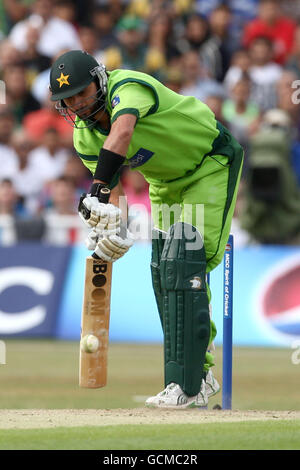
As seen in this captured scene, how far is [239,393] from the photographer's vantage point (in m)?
8.11

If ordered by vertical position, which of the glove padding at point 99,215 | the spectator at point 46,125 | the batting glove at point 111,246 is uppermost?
the spectator at point 46,125

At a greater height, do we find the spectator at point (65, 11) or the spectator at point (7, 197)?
the spectator at point (65, 11)

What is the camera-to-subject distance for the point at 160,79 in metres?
14.3

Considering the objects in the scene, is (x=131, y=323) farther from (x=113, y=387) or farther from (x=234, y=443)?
(x=234, y=443)

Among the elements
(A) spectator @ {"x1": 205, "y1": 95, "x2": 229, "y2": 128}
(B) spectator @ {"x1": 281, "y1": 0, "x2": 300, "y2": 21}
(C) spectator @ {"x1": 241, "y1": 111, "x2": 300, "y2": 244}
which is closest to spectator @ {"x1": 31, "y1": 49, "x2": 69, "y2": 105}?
(A) spectator @ {"x1": 205, "y1": 95, "x2": 229, "y2": 128}

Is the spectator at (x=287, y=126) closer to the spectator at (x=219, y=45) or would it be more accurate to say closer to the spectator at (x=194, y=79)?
the spectator at (x=194, y=79)

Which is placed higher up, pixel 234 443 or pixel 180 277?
pixel 180 277

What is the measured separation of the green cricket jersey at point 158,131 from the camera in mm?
5922

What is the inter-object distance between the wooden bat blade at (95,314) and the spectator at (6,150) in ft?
24.2

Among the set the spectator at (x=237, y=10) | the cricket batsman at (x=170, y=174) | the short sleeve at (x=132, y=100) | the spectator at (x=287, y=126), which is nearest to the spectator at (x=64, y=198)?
the spectator at (x=287, y=126)

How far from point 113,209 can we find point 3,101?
8509 millimetres

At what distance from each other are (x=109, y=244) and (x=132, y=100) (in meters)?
0.85

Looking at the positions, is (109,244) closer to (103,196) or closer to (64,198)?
(103,196)


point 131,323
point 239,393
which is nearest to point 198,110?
point 239,393
